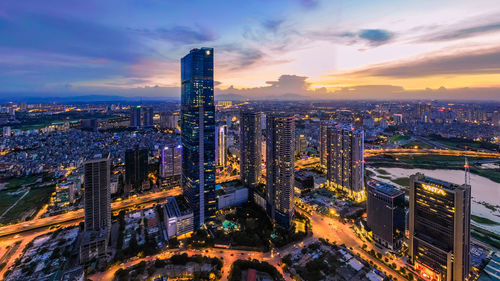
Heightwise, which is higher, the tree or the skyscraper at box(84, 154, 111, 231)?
the skyscraper at box(84, 154, 111, 231)

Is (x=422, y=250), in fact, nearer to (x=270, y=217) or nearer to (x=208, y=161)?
(x=270, y=217)

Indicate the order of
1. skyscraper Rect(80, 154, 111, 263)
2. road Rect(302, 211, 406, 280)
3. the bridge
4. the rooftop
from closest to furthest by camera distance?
1. road Rect(302, 211, 406, 280)
2. the rooftop
3. skyscraper Rect(80, 154, 111, 263)
4. the bridge

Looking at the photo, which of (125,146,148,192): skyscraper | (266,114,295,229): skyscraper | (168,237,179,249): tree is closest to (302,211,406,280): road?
(266,114,295,229): skyscraper

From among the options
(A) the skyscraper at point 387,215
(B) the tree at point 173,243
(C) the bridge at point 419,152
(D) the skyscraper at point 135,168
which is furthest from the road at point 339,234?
(C) the bridge at point 419,152

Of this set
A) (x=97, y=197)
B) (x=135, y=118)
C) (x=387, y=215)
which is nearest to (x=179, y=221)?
(x=97, y=197)

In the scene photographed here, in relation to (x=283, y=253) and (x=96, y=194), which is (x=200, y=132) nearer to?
(x=96, y=194)

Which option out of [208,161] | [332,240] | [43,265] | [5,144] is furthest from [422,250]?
[5,144]

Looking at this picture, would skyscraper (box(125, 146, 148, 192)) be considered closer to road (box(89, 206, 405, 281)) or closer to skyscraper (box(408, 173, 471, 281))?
road (box(89, 206, 405, 281))
